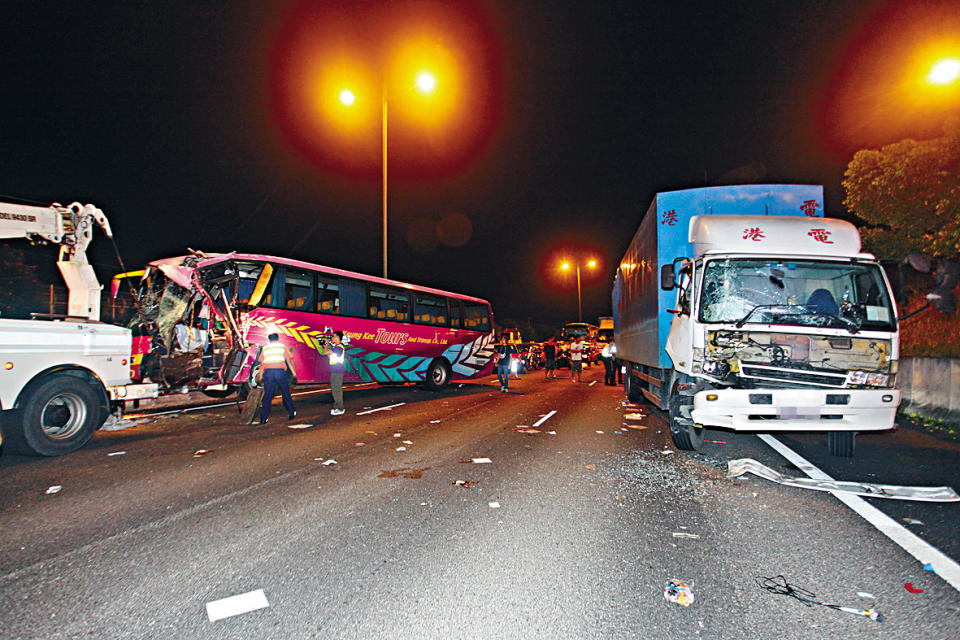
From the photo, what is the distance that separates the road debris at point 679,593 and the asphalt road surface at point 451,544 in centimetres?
4

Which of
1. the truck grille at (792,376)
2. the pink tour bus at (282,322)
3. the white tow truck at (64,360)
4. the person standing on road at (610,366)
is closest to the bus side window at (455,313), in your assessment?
the pink tour bus at (282,322)

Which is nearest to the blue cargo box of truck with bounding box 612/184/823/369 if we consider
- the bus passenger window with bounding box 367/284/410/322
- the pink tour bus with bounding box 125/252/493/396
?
the pink tour bus with bounding box 125/252/493/396

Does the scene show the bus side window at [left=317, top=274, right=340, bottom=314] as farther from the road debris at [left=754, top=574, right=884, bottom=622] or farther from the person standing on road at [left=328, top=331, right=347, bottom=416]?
the road debris at [left=754, top=574, right=884, bottom=622]

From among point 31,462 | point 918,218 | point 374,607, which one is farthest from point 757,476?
point 918,218

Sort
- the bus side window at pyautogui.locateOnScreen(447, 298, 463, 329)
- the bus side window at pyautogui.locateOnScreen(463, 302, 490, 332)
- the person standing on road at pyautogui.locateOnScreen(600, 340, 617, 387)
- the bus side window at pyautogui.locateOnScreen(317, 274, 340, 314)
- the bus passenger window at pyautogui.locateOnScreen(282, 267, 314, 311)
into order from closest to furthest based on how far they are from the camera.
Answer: the bus passenger window at pyautogui.locateOnScreen(282, 267, 314, 311) < the bus side window at pyautogui.locateOnScreen(317, 274, 340, 314) < the bus side window at pyautogui.locateOnScreen(447, 298, 463, 329) < the bus side window at pyautogui.locateOnScreen(463, 302, 490, 332) < the person standing on road at pyautogui.locateOnScreen(600, 340, 617, 387)

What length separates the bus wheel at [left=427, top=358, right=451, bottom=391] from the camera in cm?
1609

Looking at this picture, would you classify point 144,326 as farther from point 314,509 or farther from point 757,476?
point 757,476

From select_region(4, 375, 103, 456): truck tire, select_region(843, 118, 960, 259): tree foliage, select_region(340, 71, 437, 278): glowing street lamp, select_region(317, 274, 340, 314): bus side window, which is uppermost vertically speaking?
select_region(340, 71, 437, 278): glowing street lamp

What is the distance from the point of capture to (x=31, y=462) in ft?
19.5

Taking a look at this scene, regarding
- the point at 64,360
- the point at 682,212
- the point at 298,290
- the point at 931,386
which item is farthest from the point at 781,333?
the point at 298,290

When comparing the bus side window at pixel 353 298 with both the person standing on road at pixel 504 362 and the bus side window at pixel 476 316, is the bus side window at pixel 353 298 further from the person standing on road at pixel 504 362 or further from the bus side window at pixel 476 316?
the bus side window at pixel 476 316

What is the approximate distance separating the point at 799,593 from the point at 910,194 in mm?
11273

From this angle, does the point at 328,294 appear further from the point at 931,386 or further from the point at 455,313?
the point at 931,386

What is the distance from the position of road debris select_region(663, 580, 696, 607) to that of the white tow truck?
280 inches
